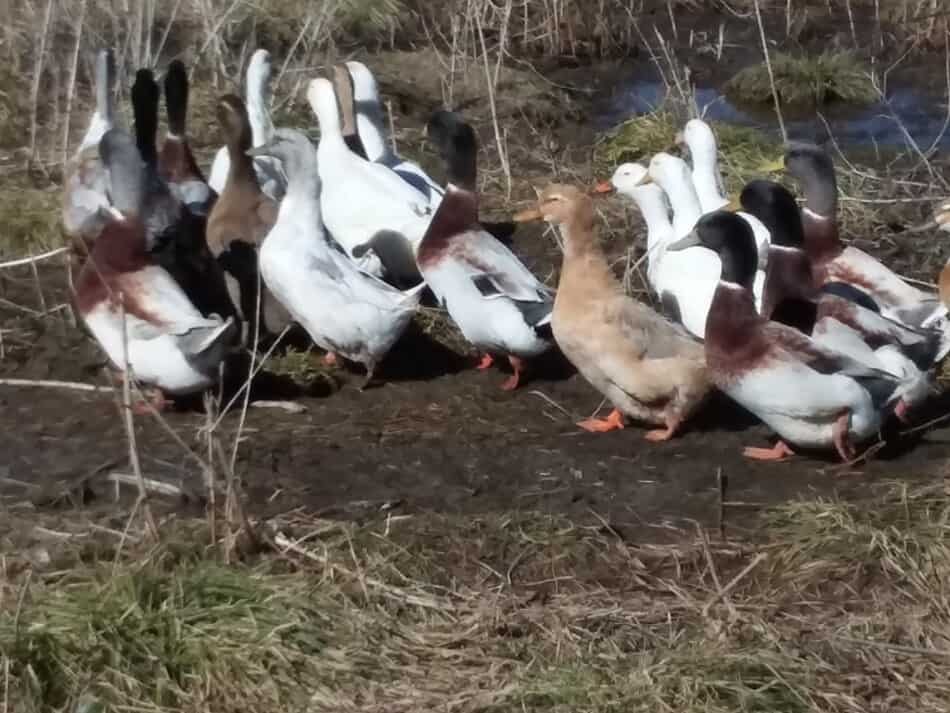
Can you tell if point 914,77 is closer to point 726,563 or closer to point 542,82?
point 542,82

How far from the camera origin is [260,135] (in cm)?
856

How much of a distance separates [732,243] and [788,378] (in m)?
0.54

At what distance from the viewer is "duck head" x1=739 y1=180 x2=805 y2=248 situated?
622cm

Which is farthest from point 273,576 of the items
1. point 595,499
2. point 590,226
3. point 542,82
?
point 542,82

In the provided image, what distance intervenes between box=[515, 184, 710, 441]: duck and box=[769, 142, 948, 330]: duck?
2.69 feet

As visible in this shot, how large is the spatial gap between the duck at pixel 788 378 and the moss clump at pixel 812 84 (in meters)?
5.77

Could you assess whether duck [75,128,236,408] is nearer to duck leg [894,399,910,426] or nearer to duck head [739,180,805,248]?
duck head [739,180,805,248]

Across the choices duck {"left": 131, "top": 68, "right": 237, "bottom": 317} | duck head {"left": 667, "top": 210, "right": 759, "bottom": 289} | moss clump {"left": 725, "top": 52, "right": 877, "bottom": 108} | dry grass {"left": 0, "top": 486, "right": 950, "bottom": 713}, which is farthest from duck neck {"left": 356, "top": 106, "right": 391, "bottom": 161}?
dry grass {"left": 0, "top": 486, "right": 950, "bottom": 713}

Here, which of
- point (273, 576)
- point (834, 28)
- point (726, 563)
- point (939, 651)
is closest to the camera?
point (939, 651)

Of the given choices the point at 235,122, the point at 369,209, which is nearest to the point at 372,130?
the point at 369,209

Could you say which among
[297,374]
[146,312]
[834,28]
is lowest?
[834,28]

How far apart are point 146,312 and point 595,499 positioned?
1686 millimetres

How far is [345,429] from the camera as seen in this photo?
591cm

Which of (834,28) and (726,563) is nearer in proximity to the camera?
(726,563)
